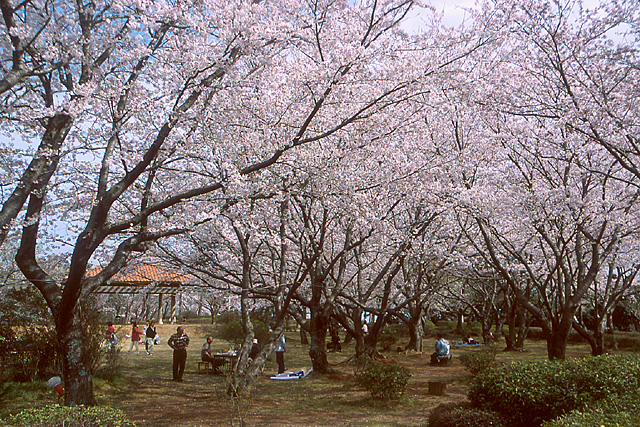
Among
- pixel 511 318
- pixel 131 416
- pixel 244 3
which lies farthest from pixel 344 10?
pixel 511 318

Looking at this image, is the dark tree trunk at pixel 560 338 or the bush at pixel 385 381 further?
the dark tree trunk at pixel 560 338

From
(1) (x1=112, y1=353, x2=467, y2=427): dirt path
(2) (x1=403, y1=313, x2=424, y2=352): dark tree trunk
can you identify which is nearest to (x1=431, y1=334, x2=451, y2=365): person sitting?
(1) (x1=112, y1=353, x2=467, y2=427): dirt path

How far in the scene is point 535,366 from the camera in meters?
7.63

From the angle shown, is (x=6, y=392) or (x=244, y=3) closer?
(x=244, y=3)

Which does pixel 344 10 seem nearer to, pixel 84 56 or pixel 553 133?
pixel 84 56

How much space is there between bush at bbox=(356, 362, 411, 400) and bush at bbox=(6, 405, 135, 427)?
258 inches

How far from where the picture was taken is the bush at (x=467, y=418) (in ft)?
22.7

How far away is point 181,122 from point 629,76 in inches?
321

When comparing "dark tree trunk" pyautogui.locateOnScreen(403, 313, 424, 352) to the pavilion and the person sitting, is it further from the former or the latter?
the pavilion

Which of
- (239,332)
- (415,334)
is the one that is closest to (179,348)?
(239,332)

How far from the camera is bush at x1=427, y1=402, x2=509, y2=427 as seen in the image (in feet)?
22.7

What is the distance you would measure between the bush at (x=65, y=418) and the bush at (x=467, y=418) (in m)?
4.71

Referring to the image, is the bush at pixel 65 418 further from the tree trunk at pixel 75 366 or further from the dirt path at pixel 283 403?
the tree trunk at pixel 75 366

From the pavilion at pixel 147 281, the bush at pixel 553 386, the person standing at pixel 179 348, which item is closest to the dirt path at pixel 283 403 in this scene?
the person standing at pixel 179 348
